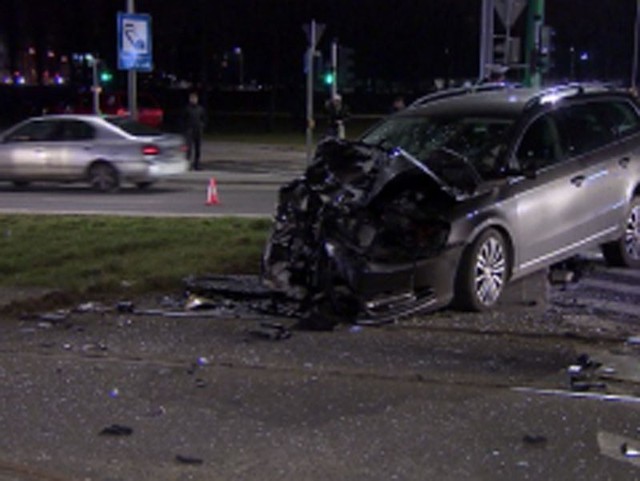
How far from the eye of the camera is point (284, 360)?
6.48m

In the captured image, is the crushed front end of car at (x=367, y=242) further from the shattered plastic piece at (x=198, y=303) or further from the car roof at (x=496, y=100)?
the car roof at (x=496, y=100)

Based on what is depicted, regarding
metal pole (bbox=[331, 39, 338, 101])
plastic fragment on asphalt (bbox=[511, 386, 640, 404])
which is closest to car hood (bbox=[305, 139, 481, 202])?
plastic fragment on asphalt (bbox=[511, 386, 640, 404])

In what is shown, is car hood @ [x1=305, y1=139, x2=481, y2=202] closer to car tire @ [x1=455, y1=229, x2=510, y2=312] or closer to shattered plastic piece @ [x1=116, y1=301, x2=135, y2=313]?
car tire @ [x1=455, y1=229, x2=510, y2=312]

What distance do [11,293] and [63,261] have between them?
1.52 metres

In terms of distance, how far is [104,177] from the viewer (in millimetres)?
18594

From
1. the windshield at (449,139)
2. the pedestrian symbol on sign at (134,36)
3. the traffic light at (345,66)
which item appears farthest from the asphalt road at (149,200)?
the windshield at (449,139)

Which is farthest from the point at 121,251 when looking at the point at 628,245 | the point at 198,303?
the point at 628,245

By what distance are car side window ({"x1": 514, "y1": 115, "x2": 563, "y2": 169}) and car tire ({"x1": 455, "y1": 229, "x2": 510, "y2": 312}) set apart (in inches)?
32.7

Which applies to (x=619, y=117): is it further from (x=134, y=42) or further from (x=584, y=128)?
(x=134, y=42)

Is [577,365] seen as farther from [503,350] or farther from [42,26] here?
[42,26]

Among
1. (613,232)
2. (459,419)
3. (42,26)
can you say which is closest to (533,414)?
(459,419)

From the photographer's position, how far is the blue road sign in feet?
71.8

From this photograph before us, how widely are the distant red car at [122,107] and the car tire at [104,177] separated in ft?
53.9

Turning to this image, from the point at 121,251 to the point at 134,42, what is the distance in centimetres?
1237
